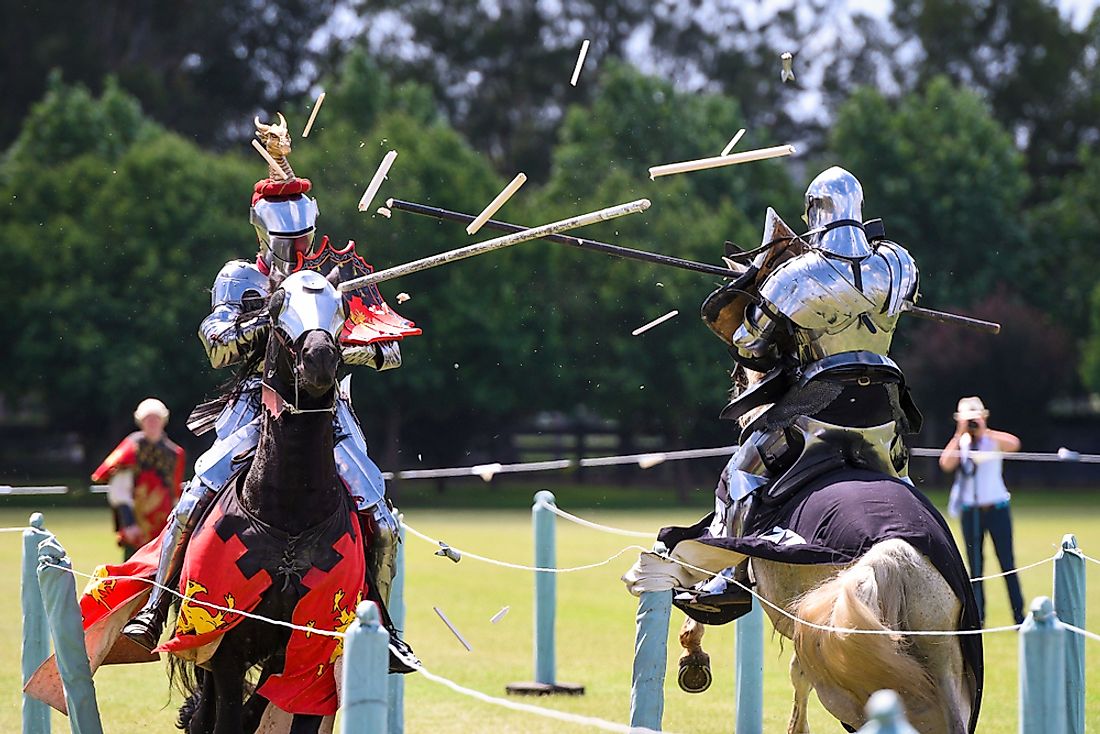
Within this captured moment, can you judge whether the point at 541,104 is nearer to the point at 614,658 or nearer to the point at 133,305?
the point at 133,305

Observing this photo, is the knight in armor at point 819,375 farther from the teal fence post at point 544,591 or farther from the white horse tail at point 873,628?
the teal fence post at point 544,591

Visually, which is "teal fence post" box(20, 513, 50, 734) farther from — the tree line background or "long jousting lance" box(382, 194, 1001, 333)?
the tree line background

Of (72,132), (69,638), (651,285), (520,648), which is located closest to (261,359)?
(69,638)

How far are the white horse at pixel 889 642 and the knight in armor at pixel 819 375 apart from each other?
69 centimetres

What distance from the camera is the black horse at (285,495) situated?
18.6 feet

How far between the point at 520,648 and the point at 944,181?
28.5 m

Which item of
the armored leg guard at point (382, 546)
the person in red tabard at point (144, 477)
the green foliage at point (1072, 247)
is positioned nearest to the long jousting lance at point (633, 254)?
the armored leg guard at point (382, 546)

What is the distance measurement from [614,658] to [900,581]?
6096mm

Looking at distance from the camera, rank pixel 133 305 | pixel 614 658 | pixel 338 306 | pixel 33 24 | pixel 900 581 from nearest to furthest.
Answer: pixel 900 581 < pixel 338 306 < pixel 614 658 < pixel 133 305 < pixel 33 24

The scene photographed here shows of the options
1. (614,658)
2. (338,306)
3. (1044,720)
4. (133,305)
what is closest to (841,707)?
(1044,720)

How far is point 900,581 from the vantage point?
206 inches

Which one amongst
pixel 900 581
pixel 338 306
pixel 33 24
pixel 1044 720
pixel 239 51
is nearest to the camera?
pixel 1044 720

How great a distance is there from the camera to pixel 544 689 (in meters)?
9.48

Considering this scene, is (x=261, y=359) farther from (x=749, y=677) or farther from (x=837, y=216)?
(x=749, y=677)
